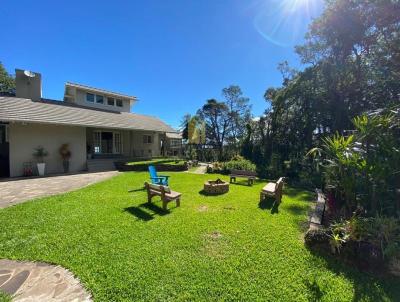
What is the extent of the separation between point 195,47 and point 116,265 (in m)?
15.6

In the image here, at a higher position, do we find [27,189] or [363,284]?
[27,189]

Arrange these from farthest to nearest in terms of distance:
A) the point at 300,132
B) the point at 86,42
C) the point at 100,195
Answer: the point at 300,132, the point at 86,42, the point at 100,195

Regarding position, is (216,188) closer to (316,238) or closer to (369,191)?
(316,238)

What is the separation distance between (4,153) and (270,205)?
15790 millimetres

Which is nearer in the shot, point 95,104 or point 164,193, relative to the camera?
point 164,193

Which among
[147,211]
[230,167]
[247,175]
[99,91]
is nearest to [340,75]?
[230,167]

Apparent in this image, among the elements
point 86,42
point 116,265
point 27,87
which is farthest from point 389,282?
point 27,87

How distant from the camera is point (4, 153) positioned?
13.4 m

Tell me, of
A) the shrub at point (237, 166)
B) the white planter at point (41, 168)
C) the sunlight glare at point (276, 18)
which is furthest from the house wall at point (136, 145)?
the sunlight glare at point (276, 18)

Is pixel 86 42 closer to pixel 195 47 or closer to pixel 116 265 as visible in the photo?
pixel 195 47

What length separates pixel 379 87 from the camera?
15.6m

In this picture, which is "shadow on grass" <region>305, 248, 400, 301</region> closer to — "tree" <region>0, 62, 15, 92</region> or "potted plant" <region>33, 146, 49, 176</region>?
"potted plant" <region>33, 146, 49, 176</region>

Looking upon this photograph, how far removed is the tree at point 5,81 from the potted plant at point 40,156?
2765 centimetres

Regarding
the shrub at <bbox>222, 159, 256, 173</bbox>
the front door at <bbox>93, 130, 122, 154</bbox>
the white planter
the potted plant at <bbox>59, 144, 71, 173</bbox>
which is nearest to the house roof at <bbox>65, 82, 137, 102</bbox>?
the front door at <bbox>93, 130, 122, 154</bbox>
